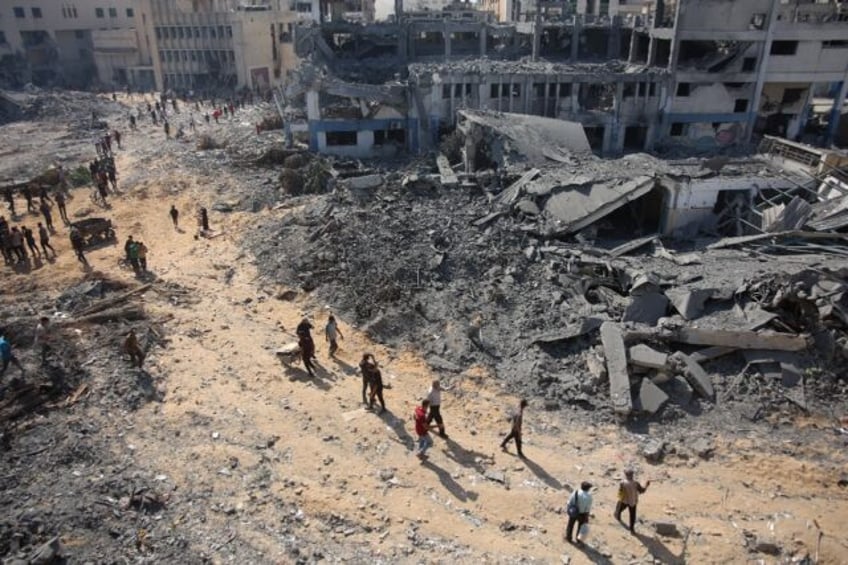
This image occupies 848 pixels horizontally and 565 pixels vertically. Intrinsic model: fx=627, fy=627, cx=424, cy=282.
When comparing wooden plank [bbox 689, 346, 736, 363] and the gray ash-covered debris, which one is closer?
the gray ash-covered debris

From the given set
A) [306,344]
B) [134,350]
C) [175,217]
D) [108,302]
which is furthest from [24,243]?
[306,344]

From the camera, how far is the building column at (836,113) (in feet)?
120

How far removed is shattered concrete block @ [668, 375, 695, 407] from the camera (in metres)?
13.7

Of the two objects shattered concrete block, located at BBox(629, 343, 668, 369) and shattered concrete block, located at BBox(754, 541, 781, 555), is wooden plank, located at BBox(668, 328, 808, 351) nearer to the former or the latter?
shattered concrete block, located at BBox(629, 343, 668, 369)

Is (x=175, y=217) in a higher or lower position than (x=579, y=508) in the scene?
higher

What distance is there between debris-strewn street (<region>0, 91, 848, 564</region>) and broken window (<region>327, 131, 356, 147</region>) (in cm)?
1132

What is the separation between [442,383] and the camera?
14.6 meters

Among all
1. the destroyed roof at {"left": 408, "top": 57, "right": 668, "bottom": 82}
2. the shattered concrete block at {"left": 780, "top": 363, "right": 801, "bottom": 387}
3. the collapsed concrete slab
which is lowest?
the shattered concrete block at {"left": 780, "top": 363, "right": 801, "bottom": 387}

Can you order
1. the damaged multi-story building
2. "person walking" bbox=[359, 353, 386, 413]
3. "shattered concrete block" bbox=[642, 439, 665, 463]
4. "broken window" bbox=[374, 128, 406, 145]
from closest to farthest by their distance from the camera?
"shattered concrete block" bbox=[642, 439, 665, 463] < "person walking" bbox=[359, 353, 386, 413] < the damaged multi-story building < "broken window" bbox=[374, 128, 406, 145]

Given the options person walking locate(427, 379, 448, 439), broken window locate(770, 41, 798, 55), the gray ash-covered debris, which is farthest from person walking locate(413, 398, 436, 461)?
broken window locate(770, 41, 798, 55)

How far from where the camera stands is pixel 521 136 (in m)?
26.6

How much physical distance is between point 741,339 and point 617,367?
2.96 m

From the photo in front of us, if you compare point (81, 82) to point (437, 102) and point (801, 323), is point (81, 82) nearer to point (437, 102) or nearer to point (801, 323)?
point (437, 102)

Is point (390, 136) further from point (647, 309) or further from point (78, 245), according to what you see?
point (647, 309)
